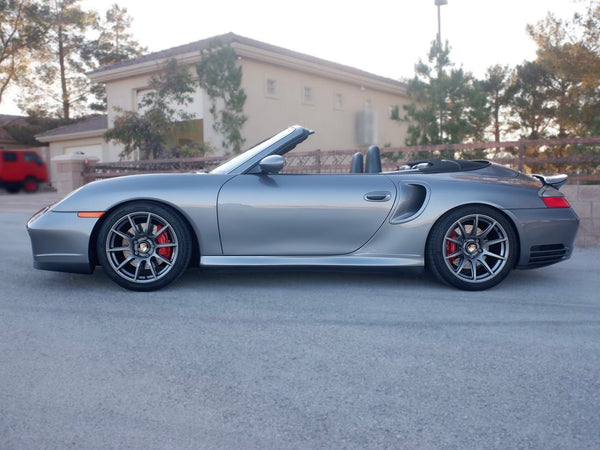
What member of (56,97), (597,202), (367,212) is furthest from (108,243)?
(56,97)

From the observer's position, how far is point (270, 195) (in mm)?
4211

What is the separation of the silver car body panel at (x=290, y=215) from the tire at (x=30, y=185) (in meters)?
23.5

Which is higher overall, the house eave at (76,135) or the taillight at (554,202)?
the house eave at (76,135)

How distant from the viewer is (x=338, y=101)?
22.1 m

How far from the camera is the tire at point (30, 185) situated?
83.5 ft

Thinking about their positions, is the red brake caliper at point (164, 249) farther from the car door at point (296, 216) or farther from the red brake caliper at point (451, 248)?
the red brake caliper at point (451, 248)

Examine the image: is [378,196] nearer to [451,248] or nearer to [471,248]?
[451,248]

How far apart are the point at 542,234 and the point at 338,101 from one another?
1833 centimetres

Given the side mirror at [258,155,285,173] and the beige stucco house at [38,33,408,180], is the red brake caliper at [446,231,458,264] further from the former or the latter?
the beige stucco house at [38,33,408,180]

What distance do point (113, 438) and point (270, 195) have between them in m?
2.43

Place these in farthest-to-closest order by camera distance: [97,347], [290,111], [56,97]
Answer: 1. [56,97]
2. [290,111]
3. [97,347]

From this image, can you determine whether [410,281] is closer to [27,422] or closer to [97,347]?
[97,347]

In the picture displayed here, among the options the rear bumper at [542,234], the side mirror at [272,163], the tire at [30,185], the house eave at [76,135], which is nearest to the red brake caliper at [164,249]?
the side mirror at [272,163]

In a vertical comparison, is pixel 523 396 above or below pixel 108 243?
below
